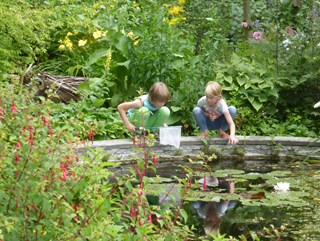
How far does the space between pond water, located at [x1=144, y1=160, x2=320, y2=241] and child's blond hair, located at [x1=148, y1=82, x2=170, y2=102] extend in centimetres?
68

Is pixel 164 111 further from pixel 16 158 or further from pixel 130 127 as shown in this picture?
pixel 16 158

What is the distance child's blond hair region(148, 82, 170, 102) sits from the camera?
29.6 ft

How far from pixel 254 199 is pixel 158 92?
6.02 feet

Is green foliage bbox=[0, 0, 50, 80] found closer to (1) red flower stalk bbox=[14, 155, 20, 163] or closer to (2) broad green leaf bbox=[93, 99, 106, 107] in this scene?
(2) broad green leaf bbox=[93, 99, 106, 107]

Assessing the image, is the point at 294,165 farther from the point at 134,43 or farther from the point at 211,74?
the point at 134,43

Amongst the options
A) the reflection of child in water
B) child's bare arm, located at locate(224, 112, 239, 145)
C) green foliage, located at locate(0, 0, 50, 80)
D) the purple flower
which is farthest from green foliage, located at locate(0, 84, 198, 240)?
the purple flower

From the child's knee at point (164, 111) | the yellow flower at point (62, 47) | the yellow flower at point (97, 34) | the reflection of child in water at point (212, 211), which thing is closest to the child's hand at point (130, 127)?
the child's knee at point (164, 111)

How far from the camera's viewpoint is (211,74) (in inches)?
403

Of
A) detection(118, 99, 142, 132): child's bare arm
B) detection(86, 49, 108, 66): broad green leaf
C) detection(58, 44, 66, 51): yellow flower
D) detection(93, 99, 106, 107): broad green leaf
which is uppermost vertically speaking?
detection(58, 44, 66, 51): yellow flower

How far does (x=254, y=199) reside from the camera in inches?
302

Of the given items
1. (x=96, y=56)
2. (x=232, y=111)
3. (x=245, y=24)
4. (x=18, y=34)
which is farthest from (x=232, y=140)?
(x=245, y=24)

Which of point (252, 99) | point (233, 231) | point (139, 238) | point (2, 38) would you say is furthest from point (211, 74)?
point (139, 238)

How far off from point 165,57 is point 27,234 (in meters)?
6.11

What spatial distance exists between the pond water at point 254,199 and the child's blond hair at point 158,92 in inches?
26.7
